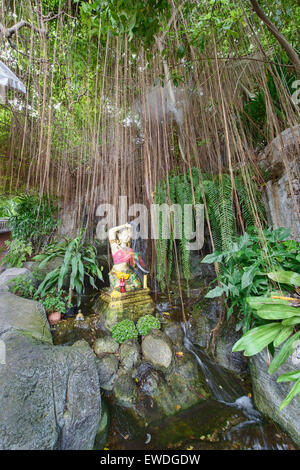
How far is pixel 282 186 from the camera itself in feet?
5.97

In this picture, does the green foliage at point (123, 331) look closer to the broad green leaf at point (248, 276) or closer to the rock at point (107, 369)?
the rock at point (107, 369)

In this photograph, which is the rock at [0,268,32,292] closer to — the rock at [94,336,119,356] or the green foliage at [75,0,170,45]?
the rock at [94,336,119,356]

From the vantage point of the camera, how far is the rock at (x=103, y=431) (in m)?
1.16

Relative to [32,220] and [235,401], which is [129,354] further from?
[32,220]

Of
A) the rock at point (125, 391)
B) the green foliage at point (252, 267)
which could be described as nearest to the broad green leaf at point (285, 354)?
the green foliage at point (252, 267)

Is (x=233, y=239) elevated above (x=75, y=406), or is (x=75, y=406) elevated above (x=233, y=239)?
(x=233, y=239)

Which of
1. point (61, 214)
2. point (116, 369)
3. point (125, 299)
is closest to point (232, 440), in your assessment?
point (116, 369)

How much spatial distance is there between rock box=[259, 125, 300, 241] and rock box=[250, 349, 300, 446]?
104 centimetres

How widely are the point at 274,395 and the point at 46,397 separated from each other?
140 cm

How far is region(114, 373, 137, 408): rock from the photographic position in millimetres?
1431

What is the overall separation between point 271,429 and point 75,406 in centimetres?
124

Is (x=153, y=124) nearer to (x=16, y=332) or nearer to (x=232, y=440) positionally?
(x=16, y=332)

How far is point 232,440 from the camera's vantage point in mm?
1158
